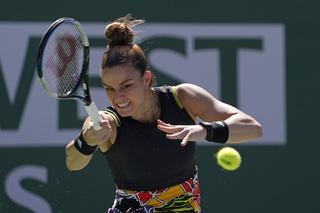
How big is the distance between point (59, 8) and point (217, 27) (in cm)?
104

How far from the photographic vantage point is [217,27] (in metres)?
4.93

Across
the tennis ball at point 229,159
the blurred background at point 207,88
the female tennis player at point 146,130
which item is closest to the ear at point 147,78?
the female tennis player at point 146,130

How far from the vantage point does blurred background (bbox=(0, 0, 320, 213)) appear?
4.68 m

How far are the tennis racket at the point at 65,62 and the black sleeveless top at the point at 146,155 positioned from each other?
0.21m

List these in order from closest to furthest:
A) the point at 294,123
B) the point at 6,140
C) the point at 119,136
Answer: the point at 119,136 → the point at 6,140 → the point at 294,123

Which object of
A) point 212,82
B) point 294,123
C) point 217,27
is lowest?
point 294,123

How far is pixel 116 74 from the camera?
8.98 ft

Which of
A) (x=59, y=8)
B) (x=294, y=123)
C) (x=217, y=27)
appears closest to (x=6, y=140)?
(x=59, y=8)

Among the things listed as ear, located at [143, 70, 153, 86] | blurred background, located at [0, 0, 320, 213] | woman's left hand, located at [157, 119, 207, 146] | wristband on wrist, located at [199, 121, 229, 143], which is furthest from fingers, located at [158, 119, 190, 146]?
blurred background, located at [0, 0, 320, 213]

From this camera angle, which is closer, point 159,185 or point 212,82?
point 159,185

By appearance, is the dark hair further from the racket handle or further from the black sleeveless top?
the racket handle

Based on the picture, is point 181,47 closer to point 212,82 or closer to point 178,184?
point 212,82

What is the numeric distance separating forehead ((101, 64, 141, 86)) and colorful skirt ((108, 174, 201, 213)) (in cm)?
44

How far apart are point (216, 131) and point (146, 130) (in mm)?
314
